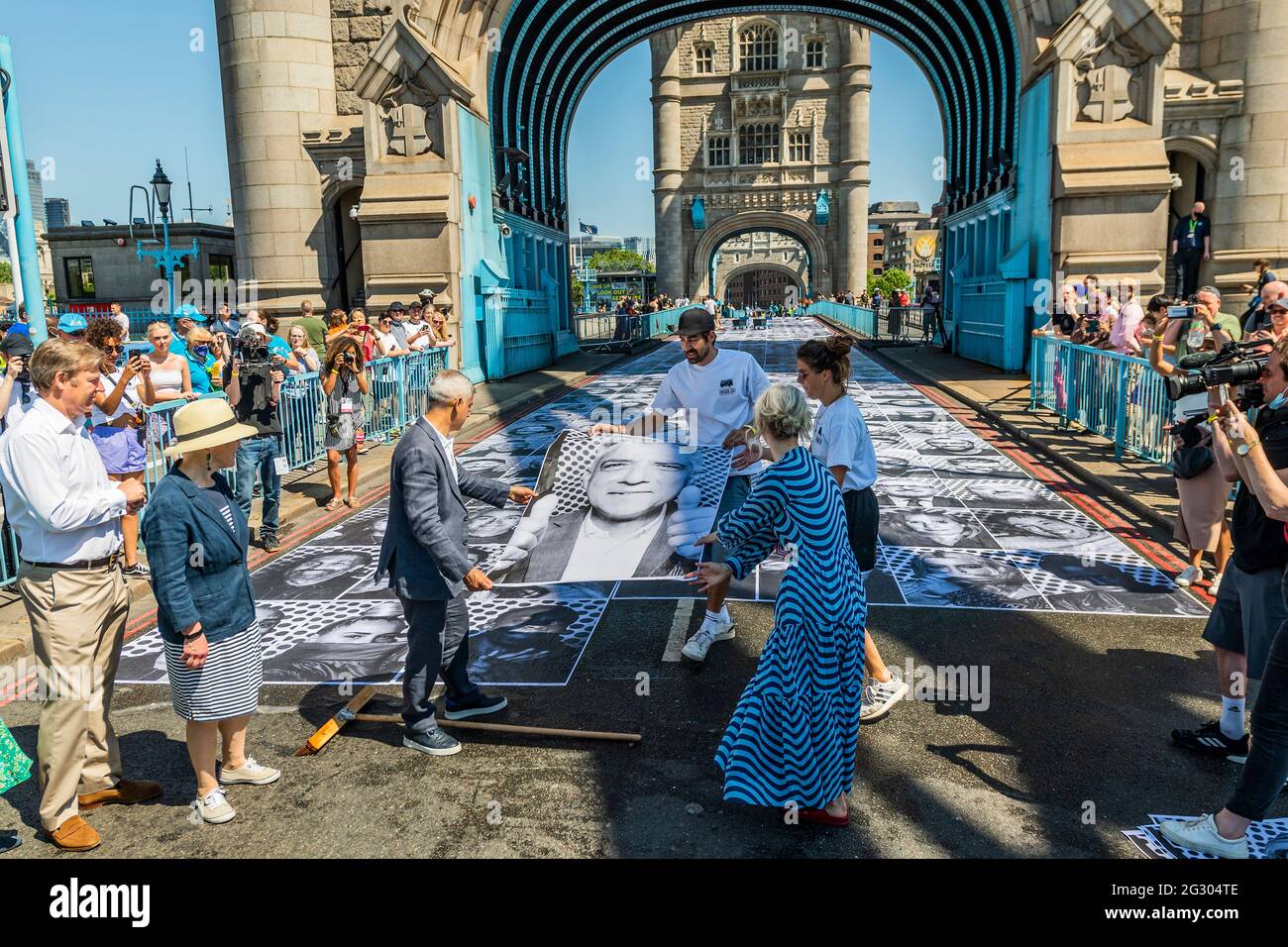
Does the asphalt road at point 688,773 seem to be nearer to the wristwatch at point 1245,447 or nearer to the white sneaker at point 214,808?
the white sneaker at point 214,808

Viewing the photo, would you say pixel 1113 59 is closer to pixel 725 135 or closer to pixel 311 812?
pixel 311 812

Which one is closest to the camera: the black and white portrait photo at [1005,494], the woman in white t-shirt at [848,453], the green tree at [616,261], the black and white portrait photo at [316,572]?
the woman in white t-shirt at [848,453]

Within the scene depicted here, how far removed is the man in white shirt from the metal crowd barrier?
8626mm

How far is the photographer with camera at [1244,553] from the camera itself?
3992 millimetres

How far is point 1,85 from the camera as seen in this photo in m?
8.04

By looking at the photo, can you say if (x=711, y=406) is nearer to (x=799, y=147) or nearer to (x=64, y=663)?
(x=64, y=663)

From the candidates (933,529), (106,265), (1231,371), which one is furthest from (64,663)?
(106,265)

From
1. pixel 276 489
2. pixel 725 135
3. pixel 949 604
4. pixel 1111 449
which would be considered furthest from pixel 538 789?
pixel 725 135

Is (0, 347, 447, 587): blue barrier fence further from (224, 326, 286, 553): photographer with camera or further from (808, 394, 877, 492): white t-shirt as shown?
(808, 394, 877, 492): white t-shirt

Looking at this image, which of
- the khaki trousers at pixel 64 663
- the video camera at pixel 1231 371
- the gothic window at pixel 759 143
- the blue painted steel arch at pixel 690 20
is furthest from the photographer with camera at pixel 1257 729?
the gothic window at pixel 759 143

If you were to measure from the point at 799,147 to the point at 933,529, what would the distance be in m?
71.9

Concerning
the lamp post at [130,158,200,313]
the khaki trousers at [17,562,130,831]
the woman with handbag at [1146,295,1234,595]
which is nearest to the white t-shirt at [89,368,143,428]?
the khaki trousers at [17,562,130,831]

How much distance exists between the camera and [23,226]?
26.6 ft

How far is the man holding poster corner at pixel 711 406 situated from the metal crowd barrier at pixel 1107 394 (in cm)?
489
